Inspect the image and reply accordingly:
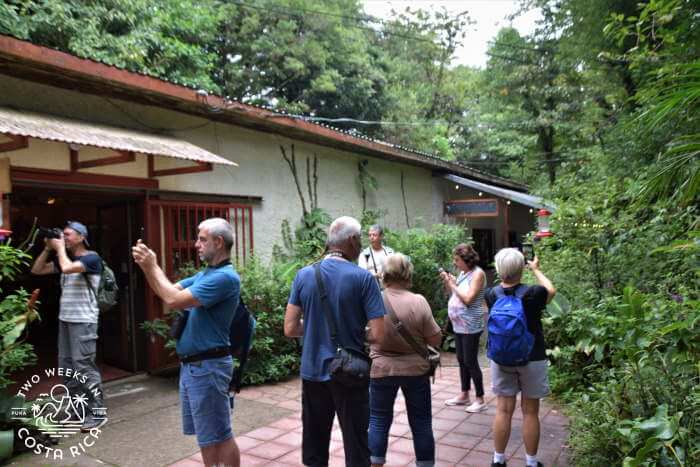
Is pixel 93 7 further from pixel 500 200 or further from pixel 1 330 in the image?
pixel 500 200

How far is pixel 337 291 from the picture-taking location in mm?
2732

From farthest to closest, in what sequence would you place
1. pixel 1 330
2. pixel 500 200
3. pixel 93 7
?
pixel 500 200, pixel 93 7, pixel 1 330

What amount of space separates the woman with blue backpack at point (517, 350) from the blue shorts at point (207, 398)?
1.76m

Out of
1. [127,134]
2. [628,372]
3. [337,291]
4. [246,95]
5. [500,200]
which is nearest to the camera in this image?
[337,291]

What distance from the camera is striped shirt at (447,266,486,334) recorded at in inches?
182

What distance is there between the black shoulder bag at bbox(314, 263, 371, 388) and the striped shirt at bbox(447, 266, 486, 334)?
2.10m

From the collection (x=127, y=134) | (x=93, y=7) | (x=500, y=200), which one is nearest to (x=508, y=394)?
(x=127, y=134)

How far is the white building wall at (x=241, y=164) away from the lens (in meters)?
5.15

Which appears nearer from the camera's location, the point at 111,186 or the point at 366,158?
the point at 111,186

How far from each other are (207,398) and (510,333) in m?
1.91

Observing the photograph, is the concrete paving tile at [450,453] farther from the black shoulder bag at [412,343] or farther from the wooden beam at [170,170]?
the wooden beam at [170,170]

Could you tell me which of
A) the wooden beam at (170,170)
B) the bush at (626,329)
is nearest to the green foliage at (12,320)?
the wooden beam at (170,170)

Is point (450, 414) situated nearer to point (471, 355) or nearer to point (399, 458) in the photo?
point (471, 355)

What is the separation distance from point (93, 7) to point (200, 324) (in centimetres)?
973
